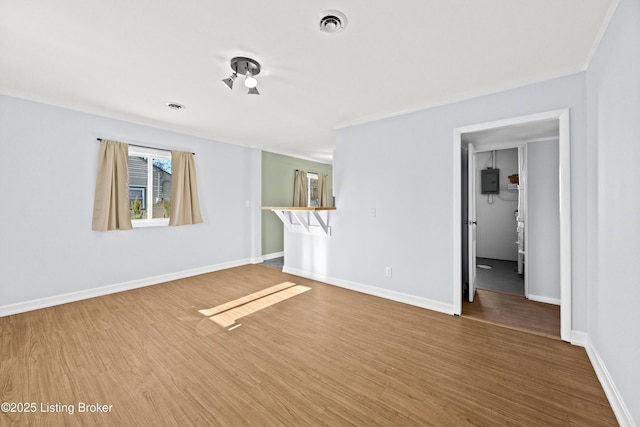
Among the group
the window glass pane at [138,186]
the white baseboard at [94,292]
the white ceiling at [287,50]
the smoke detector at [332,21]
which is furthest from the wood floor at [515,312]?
the window glass pane at [138,186]

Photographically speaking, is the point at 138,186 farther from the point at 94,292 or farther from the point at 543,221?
the point at 543,221

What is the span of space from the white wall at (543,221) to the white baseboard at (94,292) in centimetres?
501

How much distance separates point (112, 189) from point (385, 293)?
4021 mm

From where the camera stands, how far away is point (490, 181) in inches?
222

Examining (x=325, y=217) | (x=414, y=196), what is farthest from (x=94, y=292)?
(x=414, y=196)

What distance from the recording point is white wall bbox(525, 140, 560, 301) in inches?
127

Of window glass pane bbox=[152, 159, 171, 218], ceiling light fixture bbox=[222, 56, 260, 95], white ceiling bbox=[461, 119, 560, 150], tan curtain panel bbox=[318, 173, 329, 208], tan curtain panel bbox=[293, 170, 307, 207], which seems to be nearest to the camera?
ceiling light fixture bbox=[222, 56, 260, 95]

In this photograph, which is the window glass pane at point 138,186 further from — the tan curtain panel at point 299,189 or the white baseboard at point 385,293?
the tan curtain panel at point 299,189

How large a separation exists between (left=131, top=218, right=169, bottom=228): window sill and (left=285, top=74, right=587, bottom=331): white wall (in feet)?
8.72

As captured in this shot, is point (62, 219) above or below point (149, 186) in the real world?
below

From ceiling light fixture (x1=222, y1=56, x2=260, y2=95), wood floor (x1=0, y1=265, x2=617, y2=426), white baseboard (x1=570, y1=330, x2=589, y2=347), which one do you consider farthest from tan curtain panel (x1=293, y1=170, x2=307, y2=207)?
white baseboard (x1=570, y1=330, x2=589, y2=347)

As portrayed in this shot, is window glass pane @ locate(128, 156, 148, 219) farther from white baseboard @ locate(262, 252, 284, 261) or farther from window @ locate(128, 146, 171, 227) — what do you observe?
white baseboard @ locate(262, 252, 284, 261)

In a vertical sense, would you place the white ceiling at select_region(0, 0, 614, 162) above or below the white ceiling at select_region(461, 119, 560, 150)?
above

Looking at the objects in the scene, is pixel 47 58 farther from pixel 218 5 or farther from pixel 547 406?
pixel 547 406
